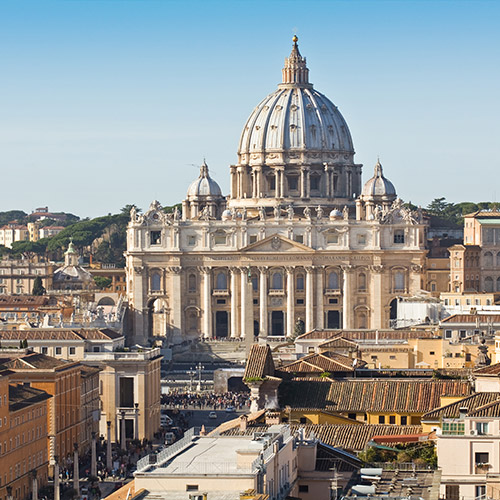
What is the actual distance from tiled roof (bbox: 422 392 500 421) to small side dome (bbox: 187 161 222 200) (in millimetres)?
125939

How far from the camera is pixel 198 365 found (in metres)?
125

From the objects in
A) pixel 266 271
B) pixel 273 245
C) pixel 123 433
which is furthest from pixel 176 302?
pixel 123 433

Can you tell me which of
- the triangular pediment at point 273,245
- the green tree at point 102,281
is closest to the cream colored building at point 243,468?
the triangular pediment at point 273,245

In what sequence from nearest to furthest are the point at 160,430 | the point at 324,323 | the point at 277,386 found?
the point at 277,386 → the point at 160,430 → the point at 324,323

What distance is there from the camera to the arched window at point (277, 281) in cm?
15562

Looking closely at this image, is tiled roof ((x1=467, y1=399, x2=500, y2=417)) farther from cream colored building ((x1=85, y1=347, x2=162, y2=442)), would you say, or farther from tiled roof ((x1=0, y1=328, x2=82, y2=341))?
tiled roof ((x1=0, y1=328, x2=82, y2=341))

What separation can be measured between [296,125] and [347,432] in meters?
130

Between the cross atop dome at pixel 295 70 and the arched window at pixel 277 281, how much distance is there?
101ft

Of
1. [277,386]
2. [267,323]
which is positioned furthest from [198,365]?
[277,386]

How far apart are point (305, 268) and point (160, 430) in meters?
68.9

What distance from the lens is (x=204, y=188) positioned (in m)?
173

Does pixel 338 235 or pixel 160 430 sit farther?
pixel 338 235

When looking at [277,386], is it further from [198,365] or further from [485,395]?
[198,365]

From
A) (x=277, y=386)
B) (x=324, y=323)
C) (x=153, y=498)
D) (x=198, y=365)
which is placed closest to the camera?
(x=153, y=498)
